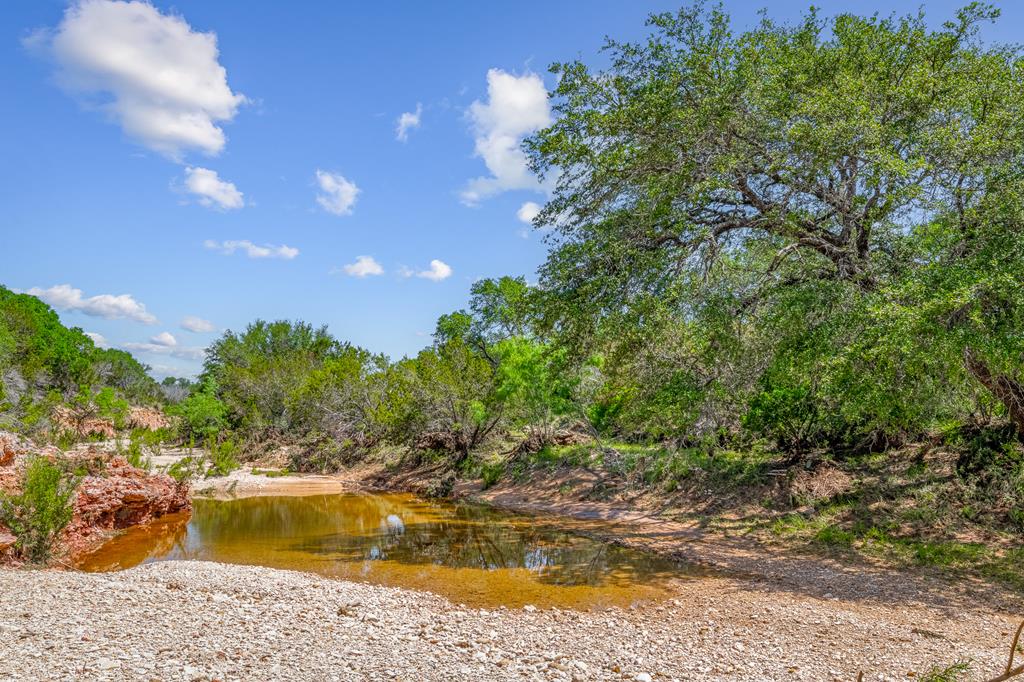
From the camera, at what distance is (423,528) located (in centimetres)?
1606

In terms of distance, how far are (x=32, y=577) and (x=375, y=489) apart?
641 inches

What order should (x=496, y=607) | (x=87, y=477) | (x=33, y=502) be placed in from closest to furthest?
(x=496, y=607) → (x=33, y=502) → (x=87, y=477)

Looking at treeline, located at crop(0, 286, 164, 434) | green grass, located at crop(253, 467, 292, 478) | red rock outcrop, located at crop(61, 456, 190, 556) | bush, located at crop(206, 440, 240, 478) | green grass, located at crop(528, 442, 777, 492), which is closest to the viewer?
red rock outcrop, located at crop(61, 456, 190, 556)

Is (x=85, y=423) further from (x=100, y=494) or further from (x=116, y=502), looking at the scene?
(x=100, y=494)

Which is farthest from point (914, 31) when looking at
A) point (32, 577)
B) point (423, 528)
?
point (32, 577)

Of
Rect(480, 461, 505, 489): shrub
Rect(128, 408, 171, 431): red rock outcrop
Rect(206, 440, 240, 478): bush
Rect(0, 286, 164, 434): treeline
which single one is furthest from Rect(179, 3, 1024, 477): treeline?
Rect(128, 408, 171, 431): red rock outcrop

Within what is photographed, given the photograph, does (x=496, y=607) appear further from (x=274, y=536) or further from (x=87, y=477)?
(x=87, y=477)

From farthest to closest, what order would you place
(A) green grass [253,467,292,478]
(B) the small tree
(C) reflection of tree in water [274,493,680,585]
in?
(A) green grass [253,467,292,478] < (B) the small tree < (C) reflection of tree in water [274,493,680,585]

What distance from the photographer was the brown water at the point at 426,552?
9.91m

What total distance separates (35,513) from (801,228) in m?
15.3

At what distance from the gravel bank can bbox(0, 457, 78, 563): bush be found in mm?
1462

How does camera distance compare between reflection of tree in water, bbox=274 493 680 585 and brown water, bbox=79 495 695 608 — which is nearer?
brown water, bbox=79 495 695 608

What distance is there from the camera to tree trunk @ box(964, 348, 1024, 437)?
32.1 feet

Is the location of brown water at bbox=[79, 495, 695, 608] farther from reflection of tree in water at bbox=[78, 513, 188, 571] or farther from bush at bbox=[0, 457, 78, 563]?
bush at bbox=[0, 457, 78, 563]
